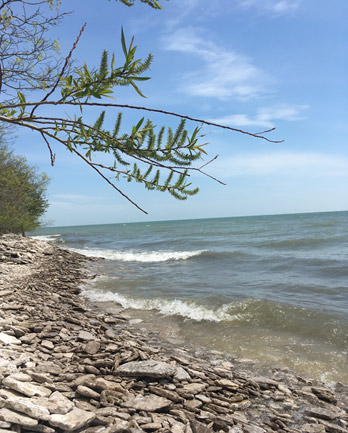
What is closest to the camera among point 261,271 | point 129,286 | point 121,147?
point 121,147

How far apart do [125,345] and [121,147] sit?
4471 millimetres

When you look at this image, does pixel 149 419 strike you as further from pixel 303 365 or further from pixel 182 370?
pixel 303 365

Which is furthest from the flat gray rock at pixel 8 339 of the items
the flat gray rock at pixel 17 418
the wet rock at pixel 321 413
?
the wet rock at pixel 321 413

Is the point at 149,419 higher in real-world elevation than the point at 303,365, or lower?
higher

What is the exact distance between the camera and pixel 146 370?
4.11m

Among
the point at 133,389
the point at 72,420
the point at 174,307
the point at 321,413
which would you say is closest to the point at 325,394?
the point at 321,413

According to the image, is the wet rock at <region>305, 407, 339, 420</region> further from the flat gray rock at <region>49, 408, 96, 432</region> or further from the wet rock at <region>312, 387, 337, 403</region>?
the flat gray rock at <region>49, 408, 96, 432</region>

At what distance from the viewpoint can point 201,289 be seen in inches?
454

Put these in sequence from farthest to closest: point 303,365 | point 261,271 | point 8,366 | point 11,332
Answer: point 261,271
point 303,365
point 11,332
point 8,366

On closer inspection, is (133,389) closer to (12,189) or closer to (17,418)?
(17,418)

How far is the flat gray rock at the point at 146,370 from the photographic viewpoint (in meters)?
4.07

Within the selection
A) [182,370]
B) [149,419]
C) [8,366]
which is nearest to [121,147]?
[149,419]

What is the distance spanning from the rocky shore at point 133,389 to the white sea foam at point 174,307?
2228mm

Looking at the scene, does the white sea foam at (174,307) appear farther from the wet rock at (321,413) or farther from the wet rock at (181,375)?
the wet rock at (321,413)
